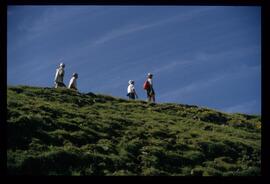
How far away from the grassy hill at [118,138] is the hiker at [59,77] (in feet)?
1.41

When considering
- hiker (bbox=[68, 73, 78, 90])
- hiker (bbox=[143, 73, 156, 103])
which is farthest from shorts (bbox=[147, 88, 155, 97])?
hiker (bbox=[68, 73, 78, 90])

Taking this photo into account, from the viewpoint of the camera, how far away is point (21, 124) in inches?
1492

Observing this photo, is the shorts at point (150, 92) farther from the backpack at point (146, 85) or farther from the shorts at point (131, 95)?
the shorts at point (131, 95)

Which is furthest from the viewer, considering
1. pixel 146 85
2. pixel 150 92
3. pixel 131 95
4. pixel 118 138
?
pixel 131 95

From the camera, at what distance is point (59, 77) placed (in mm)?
45469

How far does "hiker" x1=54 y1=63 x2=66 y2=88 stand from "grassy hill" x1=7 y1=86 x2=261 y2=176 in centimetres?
43

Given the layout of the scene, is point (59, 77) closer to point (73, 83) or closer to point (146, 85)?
point (73, 83)

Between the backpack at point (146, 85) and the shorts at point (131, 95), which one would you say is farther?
the shorts at point (131, 95)

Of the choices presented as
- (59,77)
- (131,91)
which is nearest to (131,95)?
(131,91)

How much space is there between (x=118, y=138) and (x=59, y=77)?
23.1 feet

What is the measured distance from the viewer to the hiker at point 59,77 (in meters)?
44.0

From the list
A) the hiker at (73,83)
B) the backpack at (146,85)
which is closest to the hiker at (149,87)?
the backpack at (146,85)
